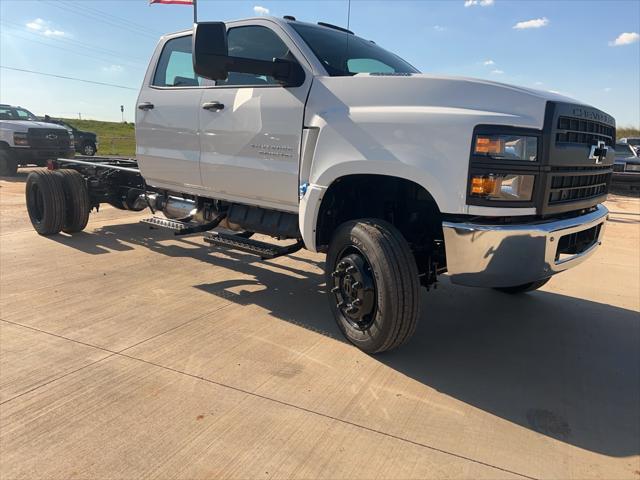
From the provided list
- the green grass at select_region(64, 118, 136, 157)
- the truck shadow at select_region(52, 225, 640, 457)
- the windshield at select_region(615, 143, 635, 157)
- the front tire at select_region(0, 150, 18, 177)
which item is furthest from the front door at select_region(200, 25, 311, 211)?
the windshield at select_region(615, 143, 635, 157)

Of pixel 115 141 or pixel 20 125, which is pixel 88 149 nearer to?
pixel 20 125

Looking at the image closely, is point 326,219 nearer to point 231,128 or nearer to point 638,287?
point 231,128

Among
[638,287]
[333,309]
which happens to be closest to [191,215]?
[333,309]

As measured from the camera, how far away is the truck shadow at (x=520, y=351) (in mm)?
2773

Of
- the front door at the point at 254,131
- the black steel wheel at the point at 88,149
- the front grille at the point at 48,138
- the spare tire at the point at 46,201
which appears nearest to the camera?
the front door at the point at 254,131

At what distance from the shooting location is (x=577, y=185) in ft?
10.5

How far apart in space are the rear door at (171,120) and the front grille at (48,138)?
Result: 11.6 meters

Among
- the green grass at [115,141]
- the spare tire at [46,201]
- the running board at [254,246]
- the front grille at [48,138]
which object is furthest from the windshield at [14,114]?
the running board at [254,246]

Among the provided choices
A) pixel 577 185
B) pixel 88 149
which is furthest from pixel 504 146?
pixel 88 149

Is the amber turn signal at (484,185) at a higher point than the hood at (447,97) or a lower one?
lower

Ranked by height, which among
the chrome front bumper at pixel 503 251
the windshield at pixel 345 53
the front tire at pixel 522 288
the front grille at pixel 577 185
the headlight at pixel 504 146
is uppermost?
the windshield at pixel 345 53

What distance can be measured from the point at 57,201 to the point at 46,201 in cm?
13

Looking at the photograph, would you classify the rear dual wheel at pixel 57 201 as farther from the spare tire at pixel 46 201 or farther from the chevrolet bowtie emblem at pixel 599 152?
the chevrolet bowtie emblem at pixel 599 152

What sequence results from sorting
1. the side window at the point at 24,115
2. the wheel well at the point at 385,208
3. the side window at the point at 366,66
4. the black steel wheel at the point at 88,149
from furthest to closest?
the black steel wheel at the point at 88,149, the side window at the point at 24,115, the side window at the point at 366,66, the wheel well at the point at 385,208
